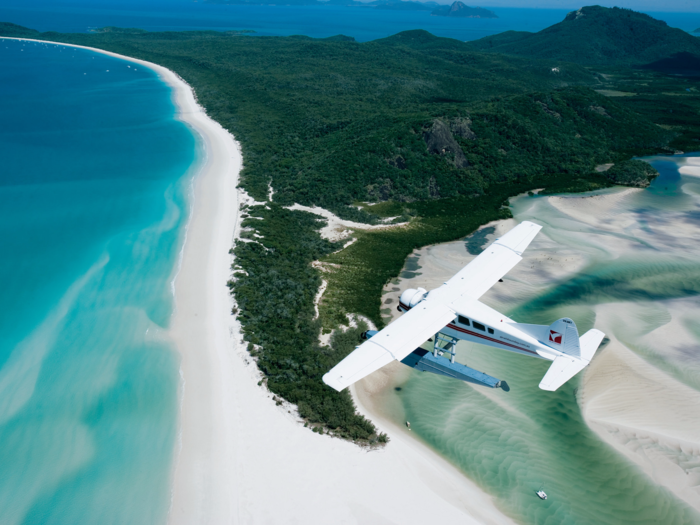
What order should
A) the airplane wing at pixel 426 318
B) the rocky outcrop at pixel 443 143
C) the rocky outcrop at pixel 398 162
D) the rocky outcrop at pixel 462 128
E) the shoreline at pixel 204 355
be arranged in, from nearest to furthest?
1. the airplane wing at pixel 426 318
2. the shoreline at pixel 204 355
3. the rocky outcrop at pixel 398 162
4. the rocky outcrop at pixel 443 143
5. the rocky outcrop at pixel 462 128

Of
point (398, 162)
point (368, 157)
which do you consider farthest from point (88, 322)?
point (398, 162)

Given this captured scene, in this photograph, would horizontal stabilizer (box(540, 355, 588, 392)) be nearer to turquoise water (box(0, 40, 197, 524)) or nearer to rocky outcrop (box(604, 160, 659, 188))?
turquoise water (box(0, 40, 197, 524))

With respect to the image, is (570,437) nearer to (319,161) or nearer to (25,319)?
(25,319)

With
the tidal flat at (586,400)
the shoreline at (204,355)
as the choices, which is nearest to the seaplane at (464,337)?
the tidal flat at (586,400)

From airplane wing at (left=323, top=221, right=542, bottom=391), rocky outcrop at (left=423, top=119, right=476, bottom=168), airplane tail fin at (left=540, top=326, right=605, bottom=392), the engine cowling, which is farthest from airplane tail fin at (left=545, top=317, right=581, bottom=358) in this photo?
rocky outcrop at (left=423, top=119, right=476, bottom=168)

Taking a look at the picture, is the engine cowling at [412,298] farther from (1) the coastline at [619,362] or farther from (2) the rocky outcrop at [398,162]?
(2) the rocky outcrop at [398,162]

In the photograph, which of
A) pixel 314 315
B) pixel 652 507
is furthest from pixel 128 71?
pixel 652 507
